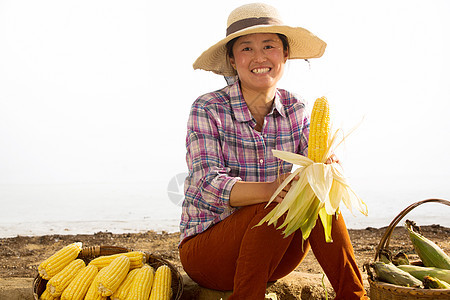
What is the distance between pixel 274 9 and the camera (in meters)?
3.17

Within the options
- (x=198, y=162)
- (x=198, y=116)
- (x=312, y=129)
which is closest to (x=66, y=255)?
(x=198, y=162)

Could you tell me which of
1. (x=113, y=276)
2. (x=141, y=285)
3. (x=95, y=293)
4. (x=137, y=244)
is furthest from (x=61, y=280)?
(x=137, y=244)

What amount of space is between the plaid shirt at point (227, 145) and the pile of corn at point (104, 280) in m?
0.37

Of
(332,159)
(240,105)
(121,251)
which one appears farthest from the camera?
(121,251)

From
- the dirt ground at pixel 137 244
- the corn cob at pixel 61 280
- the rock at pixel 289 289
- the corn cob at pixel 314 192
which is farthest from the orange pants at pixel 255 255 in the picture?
the dirt ground at pixel 137 244

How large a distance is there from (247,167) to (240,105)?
418 mm

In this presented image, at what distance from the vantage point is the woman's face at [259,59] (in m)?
3.05

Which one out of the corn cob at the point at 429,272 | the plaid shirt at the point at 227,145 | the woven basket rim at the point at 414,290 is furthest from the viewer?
the plaid shirt at the point at 227,145

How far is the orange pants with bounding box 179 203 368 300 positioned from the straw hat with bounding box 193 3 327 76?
1111 mm

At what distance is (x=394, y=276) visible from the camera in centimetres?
236


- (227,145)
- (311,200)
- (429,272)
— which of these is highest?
(227,145)

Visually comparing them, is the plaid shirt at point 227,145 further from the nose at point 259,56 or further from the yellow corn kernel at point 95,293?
the yellow corn kernel at point 95,293

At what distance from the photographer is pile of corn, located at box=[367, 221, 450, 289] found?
7.64 feet

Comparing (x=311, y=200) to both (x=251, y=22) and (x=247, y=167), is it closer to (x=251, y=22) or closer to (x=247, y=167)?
(x=247, y=167)
